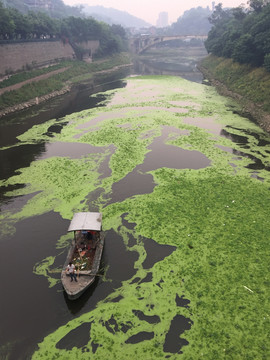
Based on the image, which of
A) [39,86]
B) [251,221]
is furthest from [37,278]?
[39,86]

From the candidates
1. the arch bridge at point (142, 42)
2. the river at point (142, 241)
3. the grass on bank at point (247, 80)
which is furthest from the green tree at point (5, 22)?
the arch bridge at point (142, 42)

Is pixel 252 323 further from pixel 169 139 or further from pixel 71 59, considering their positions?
pixel 71 59

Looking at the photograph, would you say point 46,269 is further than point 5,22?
No

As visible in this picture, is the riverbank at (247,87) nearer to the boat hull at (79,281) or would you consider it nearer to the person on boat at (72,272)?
the boat hull at (79,281)

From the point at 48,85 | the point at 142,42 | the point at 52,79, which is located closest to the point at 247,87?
the point at 48,85

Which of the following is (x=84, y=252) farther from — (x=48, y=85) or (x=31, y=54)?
(x=31, y=54)

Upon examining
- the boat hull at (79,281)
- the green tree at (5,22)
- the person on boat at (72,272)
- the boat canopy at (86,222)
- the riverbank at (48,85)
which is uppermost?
the green tree at (5,22)

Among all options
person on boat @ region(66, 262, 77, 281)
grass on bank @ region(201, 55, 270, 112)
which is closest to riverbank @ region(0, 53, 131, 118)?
person on boat @ region(66, 262, 77, 281)

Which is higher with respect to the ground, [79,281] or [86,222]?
[86,222]
